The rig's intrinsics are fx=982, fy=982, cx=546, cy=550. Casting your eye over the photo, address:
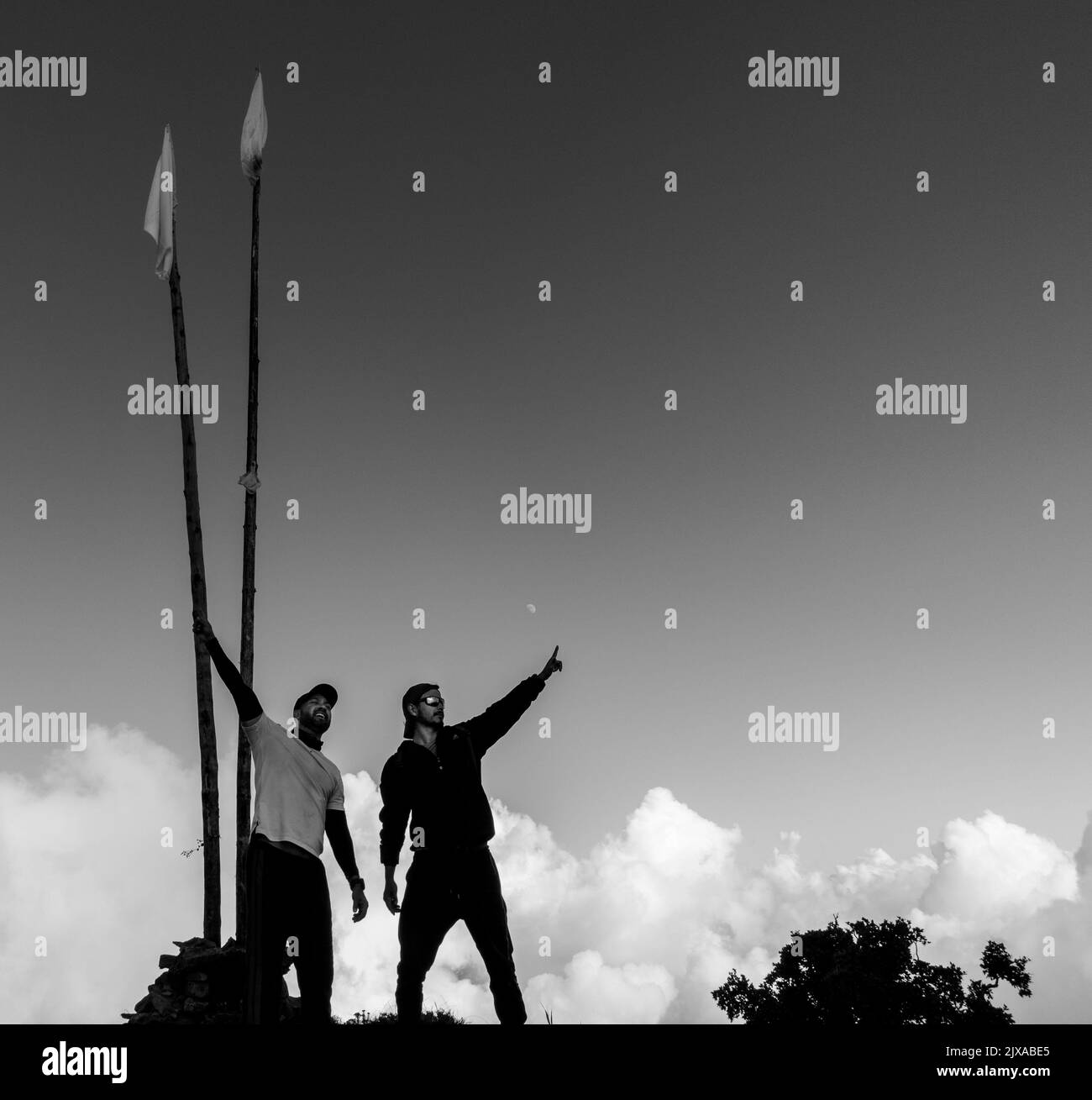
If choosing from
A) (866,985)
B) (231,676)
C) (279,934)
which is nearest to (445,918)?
(279,934)

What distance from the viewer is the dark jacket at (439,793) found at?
6141 mm

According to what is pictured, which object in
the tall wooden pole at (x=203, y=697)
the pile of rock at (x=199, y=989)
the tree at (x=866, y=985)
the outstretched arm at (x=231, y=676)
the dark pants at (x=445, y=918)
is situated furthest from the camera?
the tree at (x=866, y=985)

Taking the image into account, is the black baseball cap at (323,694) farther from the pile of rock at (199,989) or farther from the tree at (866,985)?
A: the tree at (866,985)

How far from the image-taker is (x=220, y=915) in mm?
10227

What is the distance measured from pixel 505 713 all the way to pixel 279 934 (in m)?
1.95

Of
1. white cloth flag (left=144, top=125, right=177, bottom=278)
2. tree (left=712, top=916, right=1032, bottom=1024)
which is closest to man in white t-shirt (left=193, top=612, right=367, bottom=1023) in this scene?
white cloth flag (left=144, top=125, right=177, bottom=278)

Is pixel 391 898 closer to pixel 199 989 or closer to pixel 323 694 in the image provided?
pixel 323 694

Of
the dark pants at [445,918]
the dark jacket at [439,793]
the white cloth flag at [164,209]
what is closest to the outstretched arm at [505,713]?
the dark jacket at [439,793]

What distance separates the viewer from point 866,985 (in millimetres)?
26953

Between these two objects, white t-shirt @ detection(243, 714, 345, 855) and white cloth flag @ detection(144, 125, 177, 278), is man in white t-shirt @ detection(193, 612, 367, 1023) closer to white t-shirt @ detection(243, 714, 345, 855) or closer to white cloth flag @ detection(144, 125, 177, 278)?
white t-shirt @ detection(243, 714, 345, 855)

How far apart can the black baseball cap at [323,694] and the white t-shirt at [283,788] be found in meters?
0.25

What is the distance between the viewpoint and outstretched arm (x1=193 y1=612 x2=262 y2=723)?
5.57 m
